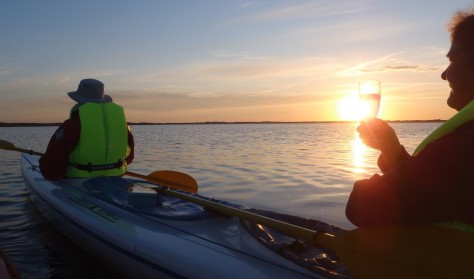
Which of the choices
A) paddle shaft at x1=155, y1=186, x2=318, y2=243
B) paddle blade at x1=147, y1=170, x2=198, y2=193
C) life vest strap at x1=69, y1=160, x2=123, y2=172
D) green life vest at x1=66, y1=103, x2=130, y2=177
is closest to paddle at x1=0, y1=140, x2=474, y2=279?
paddle shaft at x1=155, y1=186, x2=318, y2=243

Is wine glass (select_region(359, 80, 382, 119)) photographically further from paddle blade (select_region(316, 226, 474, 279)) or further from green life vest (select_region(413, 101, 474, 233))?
paddle blade (select_region(316, 226, 474, 279))

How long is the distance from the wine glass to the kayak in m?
1.12

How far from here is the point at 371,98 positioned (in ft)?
6.34

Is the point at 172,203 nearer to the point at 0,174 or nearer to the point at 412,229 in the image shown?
the point at 412,229

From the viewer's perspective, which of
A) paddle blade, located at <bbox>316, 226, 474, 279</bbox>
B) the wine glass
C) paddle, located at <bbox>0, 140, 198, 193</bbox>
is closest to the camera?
paddle blade, located at <bbox>316, 226, 474, 279</bbox>

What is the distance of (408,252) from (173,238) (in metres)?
1.95

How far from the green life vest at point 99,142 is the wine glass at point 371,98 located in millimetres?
3763

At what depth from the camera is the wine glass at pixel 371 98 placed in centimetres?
192

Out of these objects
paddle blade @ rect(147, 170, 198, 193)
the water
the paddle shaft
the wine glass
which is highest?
the wine glass

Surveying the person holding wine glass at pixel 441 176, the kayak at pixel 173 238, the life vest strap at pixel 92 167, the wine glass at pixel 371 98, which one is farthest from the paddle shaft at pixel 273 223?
the life vest strap at pixel 92 167

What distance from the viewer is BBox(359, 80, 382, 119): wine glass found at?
1.92m

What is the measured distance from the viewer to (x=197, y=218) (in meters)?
3.58

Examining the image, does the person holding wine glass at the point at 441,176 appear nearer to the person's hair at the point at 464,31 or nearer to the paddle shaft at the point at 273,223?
the person's hair at the point at 464,31

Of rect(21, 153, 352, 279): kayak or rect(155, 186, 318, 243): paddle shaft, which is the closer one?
rect(155, 186, 318, 243): paddle shaft
